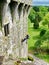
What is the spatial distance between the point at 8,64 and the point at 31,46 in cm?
3299

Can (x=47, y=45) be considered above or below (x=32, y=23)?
below

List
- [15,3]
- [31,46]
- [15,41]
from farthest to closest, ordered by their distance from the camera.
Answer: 1. [31,46]
2. [15,41]
3. [15,3]

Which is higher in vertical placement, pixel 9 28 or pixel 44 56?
pixel 9 28

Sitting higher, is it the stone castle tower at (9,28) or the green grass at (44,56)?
the stone castle tower at (9,28)

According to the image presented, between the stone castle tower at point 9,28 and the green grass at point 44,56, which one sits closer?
the stone castle tower at point 9,28

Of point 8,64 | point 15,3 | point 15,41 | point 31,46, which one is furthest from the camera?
point 31,46

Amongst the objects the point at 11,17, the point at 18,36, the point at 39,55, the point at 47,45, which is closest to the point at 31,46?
the point at 47,45

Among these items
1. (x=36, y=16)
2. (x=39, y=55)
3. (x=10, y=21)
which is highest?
(x=36, y=16)

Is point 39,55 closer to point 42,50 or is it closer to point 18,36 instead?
point 42,50

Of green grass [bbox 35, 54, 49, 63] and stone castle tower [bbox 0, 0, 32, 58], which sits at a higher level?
stone castle tower [bbox 0, 0, 32, 58]

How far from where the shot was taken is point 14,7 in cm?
1667

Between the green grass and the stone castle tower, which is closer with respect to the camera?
the stone castle tower

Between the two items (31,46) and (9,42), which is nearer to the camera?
(9,42)

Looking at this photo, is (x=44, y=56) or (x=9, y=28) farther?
(x=44, y=56)
